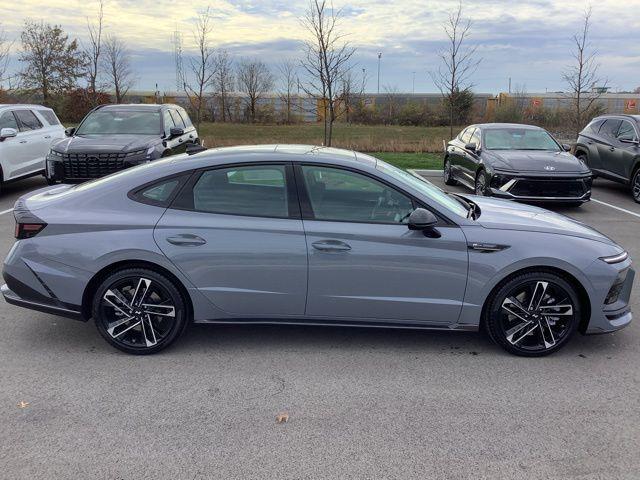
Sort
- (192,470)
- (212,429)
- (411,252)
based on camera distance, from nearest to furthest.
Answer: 1. (192,470)
2. (212,429)
3. (411,252)

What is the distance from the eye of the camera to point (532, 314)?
4.11 m

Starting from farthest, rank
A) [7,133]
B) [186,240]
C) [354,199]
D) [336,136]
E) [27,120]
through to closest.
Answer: [336,136]
[27,120]
[7,133]
[354,199]
[186,240]

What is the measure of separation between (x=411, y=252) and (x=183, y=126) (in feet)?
28.9

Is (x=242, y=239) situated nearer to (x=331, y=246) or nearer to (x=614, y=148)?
(x=331, y=246)

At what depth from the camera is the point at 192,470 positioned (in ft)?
9.32

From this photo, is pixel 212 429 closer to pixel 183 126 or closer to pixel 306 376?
pixel 306 376

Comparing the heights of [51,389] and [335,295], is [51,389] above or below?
below

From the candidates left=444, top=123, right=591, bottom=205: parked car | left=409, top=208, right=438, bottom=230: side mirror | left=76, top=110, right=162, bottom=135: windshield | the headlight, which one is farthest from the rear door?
left=76, top=110, right=162, bottom=135: windshield

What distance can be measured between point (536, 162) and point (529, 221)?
621 centimetres

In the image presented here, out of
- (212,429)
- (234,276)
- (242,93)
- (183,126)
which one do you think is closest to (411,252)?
(234,276)

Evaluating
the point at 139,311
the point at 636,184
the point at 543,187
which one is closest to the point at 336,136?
the point at 636,184

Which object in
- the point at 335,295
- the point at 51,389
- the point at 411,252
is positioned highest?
the point at 411,252

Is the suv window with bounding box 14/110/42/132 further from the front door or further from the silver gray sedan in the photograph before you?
the front door

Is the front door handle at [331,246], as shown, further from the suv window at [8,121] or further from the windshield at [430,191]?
the suv window at [8,121]
